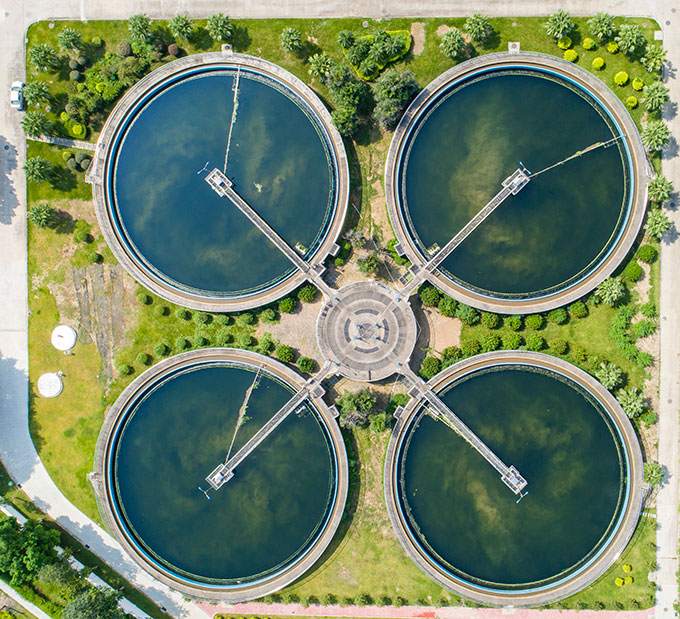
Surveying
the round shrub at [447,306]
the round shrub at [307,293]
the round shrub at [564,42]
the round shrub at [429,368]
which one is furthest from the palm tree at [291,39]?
the round shrub at [429,368]

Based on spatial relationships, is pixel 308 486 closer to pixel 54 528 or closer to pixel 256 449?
pixel 256 449

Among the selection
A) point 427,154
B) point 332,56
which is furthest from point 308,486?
point 332,56

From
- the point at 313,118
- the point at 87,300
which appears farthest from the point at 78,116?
the point at 313,118

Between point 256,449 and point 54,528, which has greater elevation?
point 54,528

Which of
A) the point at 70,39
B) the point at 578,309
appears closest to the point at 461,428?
the point at 578,309

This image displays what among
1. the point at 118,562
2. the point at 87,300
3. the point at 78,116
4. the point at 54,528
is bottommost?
the point at 118,562

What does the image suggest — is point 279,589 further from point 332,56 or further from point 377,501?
point 332,56

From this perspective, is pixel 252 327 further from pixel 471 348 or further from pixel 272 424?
pixel 471 348
